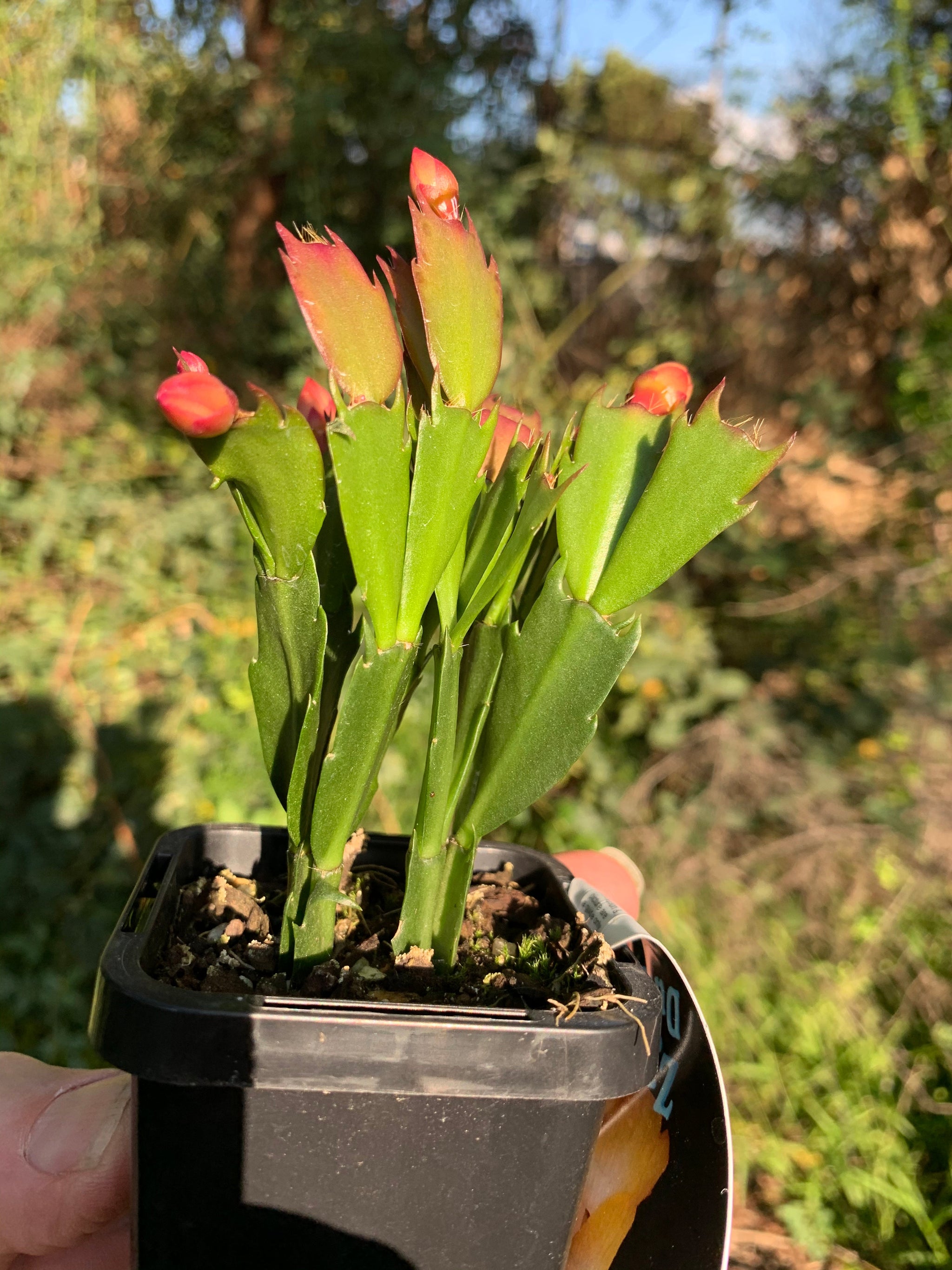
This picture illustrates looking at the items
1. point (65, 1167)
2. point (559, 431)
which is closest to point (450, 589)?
point (65, 1167)

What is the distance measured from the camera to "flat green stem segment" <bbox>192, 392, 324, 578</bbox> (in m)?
0.56

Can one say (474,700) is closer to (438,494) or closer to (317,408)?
(438,494)

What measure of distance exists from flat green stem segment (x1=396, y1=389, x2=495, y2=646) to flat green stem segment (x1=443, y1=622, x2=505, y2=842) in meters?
0.07

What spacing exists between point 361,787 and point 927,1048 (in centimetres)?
182

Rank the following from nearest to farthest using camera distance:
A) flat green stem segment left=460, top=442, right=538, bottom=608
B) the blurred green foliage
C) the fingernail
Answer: flat green stem segment left=460, top=442, right=538, bottom=608 < the fingernail < the blurred green foliage

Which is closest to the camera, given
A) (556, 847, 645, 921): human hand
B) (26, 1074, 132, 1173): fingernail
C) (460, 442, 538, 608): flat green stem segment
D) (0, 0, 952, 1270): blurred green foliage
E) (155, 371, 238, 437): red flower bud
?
(155, 371, 238, 437): red flower bud

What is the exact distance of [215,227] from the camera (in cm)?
356

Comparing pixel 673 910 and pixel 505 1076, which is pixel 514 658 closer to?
pixel 505 1076

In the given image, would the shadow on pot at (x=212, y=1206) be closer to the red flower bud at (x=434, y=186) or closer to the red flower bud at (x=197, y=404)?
the red flower bud at (x=197, y=404)

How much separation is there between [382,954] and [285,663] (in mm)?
243

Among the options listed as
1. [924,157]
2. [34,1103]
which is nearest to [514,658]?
[34,1103]

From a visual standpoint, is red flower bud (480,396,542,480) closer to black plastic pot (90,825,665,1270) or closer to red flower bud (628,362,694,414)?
red flower bud (628,362,694,414)

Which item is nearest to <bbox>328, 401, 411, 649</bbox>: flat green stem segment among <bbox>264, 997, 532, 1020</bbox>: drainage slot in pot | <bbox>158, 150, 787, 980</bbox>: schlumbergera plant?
<bbox>158, 150, 787, 980</bbox>: schlumbergera plant

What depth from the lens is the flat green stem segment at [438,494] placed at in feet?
1.93
